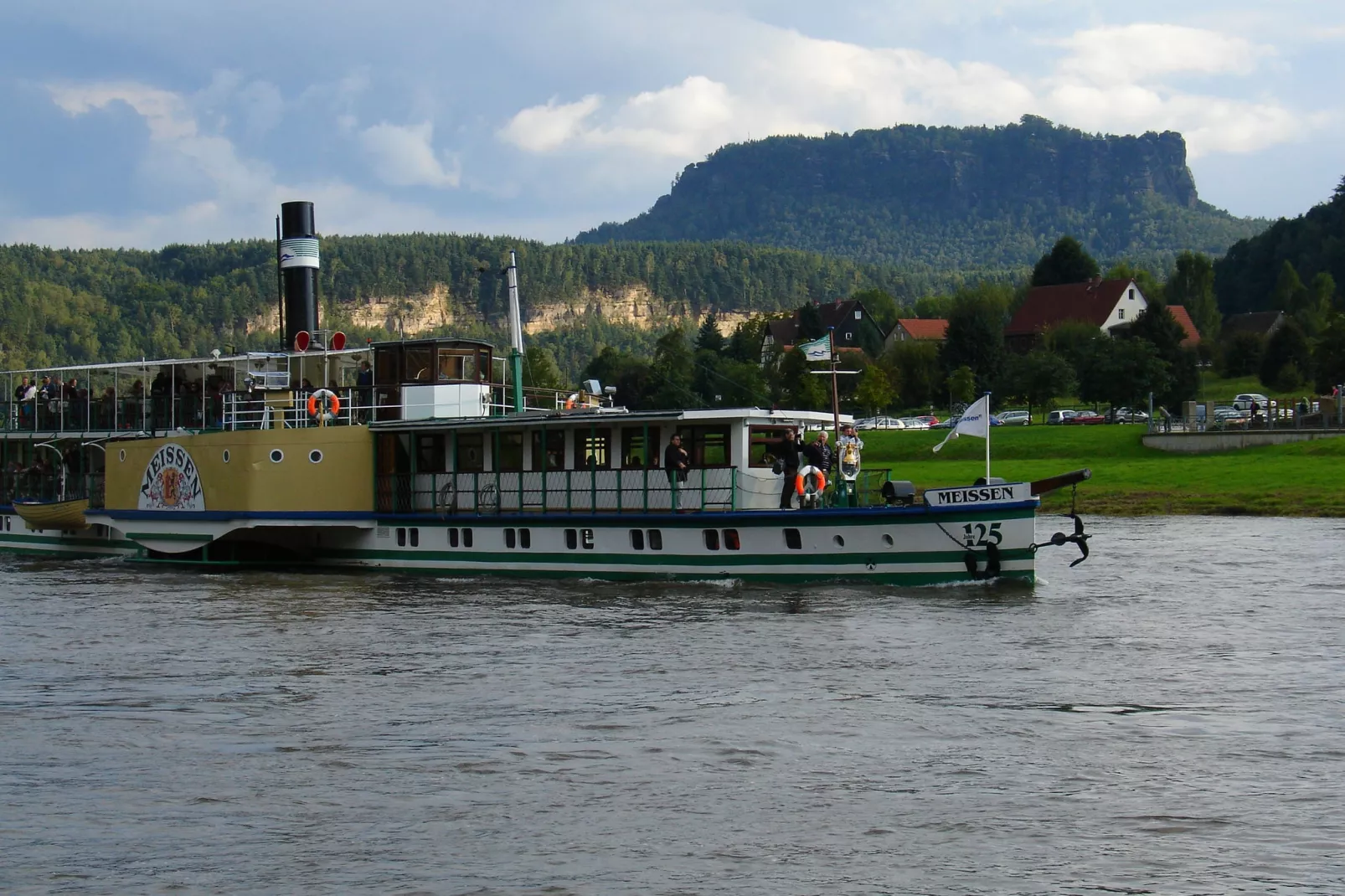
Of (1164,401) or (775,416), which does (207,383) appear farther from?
(1164,401)

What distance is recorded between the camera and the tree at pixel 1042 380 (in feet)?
296

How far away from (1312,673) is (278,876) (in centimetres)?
1440


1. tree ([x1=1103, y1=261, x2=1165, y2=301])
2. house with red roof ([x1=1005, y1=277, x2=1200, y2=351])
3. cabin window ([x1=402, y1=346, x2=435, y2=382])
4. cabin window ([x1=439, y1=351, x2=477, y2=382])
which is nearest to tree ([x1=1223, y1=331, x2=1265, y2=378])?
house with red roof ([x1=1005, y1=277, x2=1200, y2=351])

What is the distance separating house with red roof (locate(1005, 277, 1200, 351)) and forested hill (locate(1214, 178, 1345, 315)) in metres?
12.0

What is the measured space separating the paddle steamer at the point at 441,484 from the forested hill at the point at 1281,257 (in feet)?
368

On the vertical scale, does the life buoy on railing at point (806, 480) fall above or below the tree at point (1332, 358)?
below

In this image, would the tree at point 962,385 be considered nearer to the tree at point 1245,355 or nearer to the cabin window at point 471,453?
the tree at point 1245,355

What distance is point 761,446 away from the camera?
32219mm

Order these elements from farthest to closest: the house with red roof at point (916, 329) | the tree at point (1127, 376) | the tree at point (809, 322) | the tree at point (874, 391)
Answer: the house with red roof at point (916, 329)
the tree at point (809, 322)
the tree at point (874, 391)
the tree at point (1127, 376)

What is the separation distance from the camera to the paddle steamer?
29969 millimetres

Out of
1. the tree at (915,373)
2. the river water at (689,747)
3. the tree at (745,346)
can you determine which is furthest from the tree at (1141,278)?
the river water at (689,747)

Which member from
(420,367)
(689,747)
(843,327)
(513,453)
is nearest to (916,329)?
(843,327)

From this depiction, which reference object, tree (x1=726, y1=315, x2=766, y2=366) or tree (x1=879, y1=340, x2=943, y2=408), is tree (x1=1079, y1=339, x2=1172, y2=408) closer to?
tree (x1=879, y1=340, x2=943, y2=408)

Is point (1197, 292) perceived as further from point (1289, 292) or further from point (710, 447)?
point (710, 447)
